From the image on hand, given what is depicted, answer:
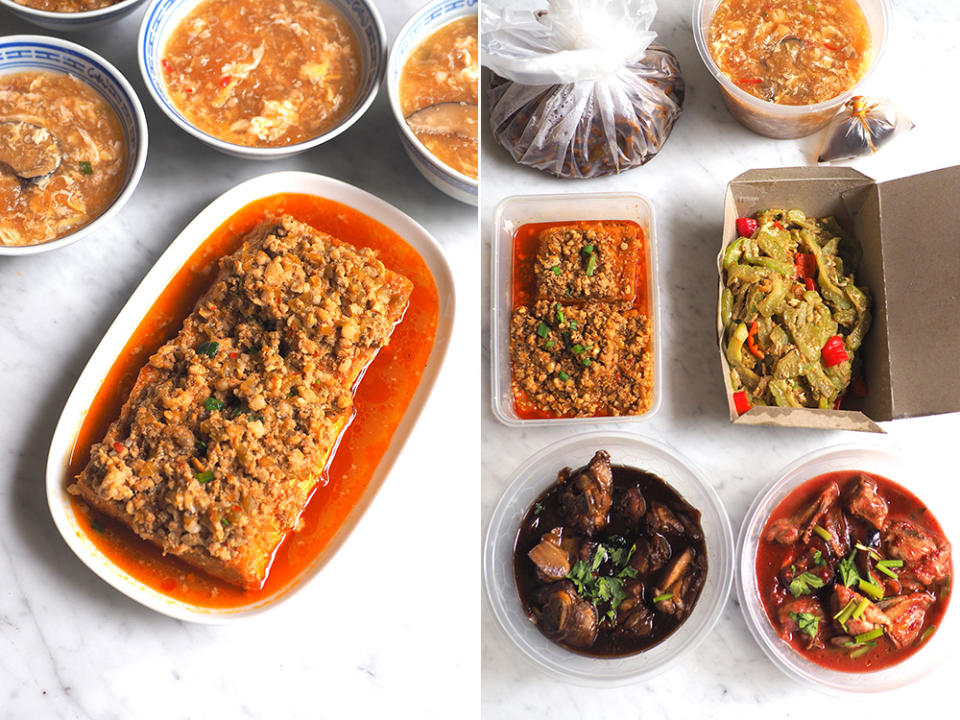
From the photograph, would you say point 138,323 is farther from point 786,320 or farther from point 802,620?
point 802,620

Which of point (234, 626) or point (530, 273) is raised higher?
point (530, 273)

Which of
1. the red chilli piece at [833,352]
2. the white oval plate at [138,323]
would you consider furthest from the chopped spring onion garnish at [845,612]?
the white oval plate at [138,323]

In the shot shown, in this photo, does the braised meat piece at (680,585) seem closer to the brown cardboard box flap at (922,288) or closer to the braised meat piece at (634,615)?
the braised meat piece at (634,615)

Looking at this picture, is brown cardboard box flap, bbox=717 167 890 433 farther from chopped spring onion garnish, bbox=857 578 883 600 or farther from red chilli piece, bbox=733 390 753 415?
chopped spring onion garnish, bbox=857 578 883 600

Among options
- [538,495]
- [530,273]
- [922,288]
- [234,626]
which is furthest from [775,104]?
[234,626]

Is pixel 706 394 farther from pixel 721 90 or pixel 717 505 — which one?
pixel 721 90

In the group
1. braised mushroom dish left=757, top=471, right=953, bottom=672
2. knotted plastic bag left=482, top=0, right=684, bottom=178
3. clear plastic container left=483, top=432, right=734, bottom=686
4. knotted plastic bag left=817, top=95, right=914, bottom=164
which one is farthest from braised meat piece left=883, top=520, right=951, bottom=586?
knotted plastic bag left=482, top=0, right=684, bottom=178

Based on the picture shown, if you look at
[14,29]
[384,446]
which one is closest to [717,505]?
[384,446]
